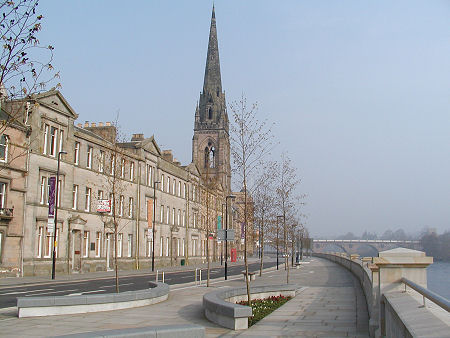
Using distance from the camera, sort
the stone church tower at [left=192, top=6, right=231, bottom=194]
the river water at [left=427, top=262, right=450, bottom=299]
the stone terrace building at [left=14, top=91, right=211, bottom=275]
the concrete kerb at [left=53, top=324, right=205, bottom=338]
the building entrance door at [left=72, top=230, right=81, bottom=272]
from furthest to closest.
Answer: the stone church tower at [left=192, top=6, right=231, bottom=194] < the building entrance door at [left=72, top=230, right=81, bottom=272] < the river water at [left=427, top=262, right=450, bottom=299] < the stone terrace building at [left=14, top=91, right=211, bottom=275] < the concrete kerb at [left=53, top=324, right=205, bottom=338]

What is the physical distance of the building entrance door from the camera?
44000 millimetres

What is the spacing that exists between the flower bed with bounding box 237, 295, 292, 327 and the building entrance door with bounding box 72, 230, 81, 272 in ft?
90.0

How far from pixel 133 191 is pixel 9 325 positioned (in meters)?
43.1

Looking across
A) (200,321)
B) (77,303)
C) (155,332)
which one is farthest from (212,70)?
(155,332)

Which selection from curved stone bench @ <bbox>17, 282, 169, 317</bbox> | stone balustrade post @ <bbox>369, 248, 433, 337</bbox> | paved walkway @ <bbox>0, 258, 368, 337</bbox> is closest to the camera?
stone balustrade post @ <bbox>369, 248, 433, 337</bbox>

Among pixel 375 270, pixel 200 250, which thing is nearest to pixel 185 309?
pixel 375 270

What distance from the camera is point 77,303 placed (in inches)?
605

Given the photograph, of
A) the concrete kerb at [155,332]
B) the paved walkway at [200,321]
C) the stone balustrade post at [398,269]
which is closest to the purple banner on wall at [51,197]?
the paved walkway at [200,321]

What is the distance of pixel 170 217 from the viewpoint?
222ft

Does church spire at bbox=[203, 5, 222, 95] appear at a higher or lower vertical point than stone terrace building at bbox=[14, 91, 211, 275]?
higher

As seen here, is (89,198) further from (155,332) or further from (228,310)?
(155,332)

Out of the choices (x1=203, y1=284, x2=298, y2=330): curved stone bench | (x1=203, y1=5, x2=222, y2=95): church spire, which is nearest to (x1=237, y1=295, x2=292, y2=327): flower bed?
(x1=203, y1=284, x2=298, y2=330): curved stone bench

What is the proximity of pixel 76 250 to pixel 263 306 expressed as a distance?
29944 millimetres

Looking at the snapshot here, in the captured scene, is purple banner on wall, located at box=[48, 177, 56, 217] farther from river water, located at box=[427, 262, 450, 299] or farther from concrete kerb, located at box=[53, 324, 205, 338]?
concrete kerb, located at box=[53, 324, 205, 338]
